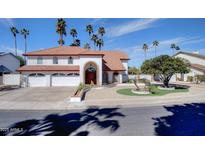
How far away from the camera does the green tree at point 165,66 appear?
20.9m

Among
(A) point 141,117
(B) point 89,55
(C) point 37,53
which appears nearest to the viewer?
(A) point 141,117

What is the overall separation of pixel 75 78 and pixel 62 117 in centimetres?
1688

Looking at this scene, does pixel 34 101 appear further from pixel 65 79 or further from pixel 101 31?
pixel 101 31

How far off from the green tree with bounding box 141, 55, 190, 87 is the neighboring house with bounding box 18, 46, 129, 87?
293 inches

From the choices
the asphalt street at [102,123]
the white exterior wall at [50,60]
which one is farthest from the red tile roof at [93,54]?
the asphalt street at [102,123]

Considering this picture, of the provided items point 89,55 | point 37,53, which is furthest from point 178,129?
point 37,53

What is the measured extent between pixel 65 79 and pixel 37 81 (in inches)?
185

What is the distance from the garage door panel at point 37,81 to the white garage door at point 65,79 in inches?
64.8

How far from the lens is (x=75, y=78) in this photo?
2636 centimetres

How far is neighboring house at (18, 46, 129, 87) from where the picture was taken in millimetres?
24906

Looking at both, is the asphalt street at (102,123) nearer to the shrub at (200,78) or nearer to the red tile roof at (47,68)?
the red tile roof at (47,68)

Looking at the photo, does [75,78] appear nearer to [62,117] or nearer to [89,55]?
[89,55]

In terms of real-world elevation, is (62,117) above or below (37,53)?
below

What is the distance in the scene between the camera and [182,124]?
8.20 metres
